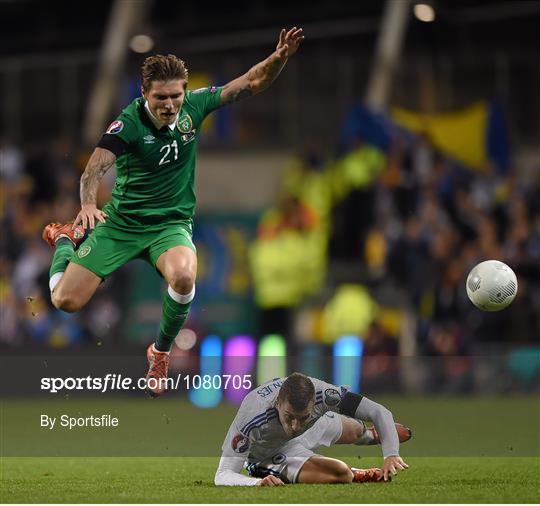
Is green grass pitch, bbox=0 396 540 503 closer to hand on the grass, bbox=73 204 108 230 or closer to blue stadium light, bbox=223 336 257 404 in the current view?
blue stadium light, bbox=223 336 257 404

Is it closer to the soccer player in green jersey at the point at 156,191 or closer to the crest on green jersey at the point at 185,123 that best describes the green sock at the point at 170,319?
the soccer player in green jersey at the point at 156,191

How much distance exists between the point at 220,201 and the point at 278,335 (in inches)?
151

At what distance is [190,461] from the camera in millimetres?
11344

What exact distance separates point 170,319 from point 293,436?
1410 mm

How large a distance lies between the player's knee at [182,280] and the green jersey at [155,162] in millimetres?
644

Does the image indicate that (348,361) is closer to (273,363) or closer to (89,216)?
(273,363)

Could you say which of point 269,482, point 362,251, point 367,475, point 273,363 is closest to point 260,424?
point 269,482

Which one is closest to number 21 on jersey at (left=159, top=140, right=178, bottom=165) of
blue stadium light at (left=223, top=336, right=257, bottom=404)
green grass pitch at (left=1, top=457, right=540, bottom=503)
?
blue stadium light at (left=223, top=336, right=257, bottom=404)

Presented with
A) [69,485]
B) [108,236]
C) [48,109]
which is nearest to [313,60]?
[48,109]

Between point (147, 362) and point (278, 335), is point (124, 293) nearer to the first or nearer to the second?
point (278, 335)

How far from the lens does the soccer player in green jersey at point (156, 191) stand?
33.3 feet

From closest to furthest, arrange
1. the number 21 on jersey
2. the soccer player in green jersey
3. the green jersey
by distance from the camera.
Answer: the soccer player in green jersey
the green jersey
the number 21 on jersey

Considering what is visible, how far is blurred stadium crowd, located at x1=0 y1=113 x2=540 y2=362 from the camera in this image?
18562mm

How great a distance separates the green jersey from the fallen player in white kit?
1644mm
